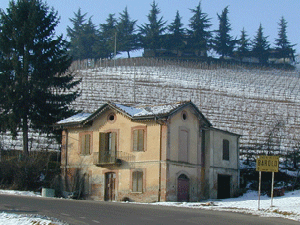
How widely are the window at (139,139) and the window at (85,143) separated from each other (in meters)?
3.96

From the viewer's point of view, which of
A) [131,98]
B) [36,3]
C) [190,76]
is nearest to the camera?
[36,3]

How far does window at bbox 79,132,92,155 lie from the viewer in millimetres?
34656

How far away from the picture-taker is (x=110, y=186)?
33.4 m

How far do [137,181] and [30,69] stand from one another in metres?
15.3

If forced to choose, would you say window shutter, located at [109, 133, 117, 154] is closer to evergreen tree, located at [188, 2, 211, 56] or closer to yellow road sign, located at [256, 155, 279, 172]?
yellow road sign, located at [256, 155, 279, 172]

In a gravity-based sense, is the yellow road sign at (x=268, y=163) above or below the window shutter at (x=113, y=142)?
below

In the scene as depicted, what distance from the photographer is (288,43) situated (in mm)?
113438

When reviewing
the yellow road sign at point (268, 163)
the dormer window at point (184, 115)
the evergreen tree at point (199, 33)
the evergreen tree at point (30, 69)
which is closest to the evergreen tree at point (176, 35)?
the evergreen tree at point (199, 33)

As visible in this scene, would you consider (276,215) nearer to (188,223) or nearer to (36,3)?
(188,223)

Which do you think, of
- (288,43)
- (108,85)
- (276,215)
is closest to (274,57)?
(288,43)

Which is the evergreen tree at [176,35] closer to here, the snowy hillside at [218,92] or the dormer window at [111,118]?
the snowy hillside at [218,92]

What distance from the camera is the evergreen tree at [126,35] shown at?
102 metres

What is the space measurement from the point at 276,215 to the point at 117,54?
8622 centimetres

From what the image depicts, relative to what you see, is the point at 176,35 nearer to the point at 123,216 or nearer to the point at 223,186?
the point at 223,186
